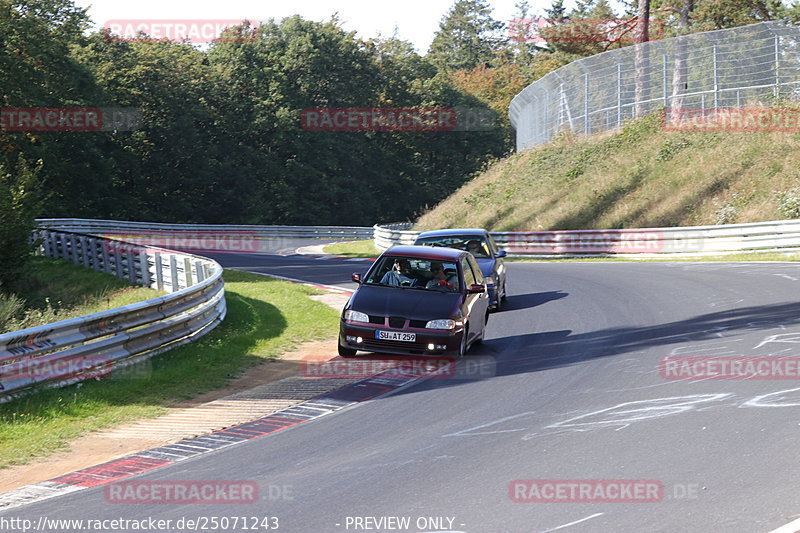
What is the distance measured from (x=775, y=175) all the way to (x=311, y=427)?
30749mm

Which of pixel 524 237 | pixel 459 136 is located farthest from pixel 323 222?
pixel 524 237

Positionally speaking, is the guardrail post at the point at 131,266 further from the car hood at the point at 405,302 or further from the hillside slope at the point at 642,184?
the hillside slope at the point at 642,184

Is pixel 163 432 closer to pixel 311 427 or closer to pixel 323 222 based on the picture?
pixel 311 427

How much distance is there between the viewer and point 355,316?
1288 centimetres

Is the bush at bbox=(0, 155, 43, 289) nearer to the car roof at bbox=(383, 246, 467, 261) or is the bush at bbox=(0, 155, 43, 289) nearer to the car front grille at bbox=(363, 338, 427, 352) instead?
the car roof at bbox=(383, 246, 467, 261)

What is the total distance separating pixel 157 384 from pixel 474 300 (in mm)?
4889

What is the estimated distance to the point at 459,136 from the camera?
94.7m

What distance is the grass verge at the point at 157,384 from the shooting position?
905 centimetres

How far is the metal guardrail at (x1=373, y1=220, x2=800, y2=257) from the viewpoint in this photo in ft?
92.3

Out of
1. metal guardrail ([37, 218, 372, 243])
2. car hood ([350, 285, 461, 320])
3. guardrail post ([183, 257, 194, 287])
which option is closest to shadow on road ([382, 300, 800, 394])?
car hood ([350, 285, 461, 320])

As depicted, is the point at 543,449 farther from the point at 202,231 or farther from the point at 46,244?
the point at 202,231

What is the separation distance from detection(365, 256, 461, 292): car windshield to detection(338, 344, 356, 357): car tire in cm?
123

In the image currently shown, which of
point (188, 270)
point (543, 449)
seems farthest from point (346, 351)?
point (188, 270)

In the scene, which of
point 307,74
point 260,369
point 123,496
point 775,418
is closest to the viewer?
point 123,496
